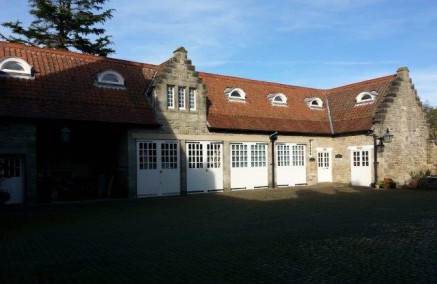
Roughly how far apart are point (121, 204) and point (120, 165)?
361 cm

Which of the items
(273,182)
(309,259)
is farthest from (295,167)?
(309,259)

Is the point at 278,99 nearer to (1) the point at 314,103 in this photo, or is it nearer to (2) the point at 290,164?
(1) the point at 314,103

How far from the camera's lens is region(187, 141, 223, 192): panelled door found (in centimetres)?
2164

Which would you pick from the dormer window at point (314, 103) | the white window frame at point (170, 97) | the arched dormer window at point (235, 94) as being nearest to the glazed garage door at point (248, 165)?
the arched dormer window at point (235, 94)

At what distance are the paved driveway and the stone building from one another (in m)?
4.07

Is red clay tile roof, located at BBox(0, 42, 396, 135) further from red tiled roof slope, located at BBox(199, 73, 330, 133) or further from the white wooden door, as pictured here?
the white wooden door

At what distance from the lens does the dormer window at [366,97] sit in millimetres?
26531

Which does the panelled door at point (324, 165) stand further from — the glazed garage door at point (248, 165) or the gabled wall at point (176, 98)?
the gabled wall at point (176, 98)

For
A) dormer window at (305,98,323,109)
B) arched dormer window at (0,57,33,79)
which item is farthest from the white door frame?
arched dormer window at (0,57,33,79)

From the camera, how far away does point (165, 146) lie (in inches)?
822

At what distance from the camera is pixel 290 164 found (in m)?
25.5

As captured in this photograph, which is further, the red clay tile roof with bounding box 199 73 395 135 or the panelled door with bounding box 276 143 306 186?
the panelled door with bounding box 276 143 306 186

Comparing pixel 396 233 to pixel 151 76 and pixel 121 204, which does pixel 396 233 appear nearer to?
pixel 121 204

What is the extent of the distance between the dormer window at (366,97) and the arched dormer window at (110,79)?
14826 millimetres
